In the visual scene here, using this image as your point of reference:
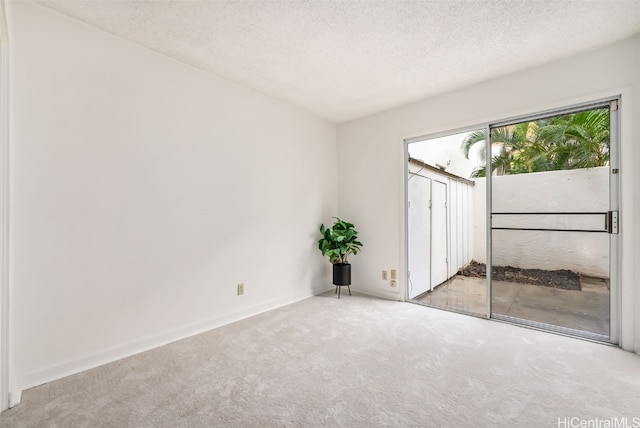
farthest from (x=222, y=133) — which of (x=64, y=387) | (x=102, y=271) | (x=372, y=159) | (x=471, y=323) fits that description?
(x=471, y=323)

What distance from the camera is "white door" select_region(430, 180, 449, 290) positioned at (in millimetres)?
4055

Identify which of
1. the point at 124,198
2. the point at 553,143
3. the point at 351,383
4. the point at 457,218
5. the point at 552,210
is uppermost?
the point at 553,143

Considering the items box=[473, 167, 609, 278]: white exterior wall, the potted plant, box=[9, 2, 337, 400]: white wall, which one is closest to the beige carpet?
box=[9, 2, 337, 400]: white wall

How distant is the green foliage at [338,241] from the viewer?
3.73 m

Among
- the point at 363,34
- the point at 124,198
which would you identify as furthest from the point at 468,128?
the point at 124,198

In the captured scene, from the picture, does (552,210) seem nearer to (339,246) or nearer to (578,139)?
(578,139)

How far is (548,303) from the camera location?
298 cm

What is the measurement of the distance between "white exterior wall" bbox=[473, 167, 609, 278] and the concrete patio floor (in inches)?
9.5

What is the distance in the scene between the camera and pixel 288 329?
2.74 metres

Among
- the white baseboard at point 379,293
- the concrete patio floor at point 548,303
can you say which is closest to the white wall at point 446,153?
the concrete patio floor at point 548,303

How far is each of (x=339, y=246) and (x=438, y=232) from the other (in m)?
1.52

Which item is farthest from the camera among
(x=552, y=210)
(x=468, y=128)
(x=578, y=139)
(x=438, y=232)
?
(x=438, y=232)

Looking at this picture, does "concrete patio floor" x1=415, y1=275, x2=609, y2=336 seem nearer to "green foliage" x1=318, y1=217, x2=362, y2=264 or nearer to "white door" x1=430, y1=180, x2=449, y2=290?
"white door" x1=430, y1=180, x2=449, y2=290

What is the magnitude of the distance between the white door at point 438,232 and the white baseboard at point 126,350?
92.7 inches
